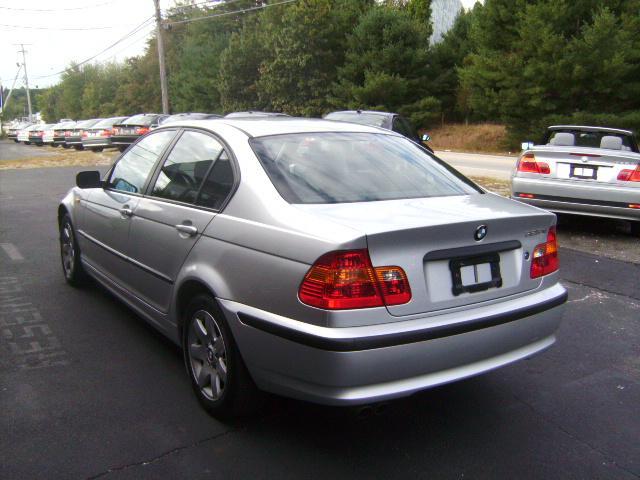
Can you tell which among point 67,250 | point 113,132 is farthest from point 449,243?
point 113,132

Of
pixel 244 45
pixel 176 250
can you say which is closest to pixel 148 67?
pixel 244 45

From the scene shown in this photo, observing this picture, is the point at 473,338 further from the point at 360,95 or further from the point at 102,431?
the point at 360,95

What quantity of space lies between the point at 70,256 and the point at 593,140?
7.08 m

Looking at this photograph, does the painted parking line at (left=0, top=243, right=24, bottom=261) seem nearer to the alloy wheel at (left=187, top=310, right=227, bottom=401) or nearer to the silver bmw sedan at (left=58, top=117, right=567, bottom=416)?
the silver bmw sedan at (left=58, top=117, right=567, bottom=416)

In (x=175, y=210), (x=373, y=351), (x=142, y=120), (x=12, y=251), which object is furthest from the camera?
(x=142, y=120)

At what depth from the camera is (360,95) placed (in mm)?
33906

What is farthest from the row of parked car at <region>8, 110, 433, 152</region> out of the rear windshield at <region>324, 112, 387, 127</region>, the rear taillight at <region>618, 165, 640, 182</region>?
the rear taillight at <region>618, 165, 640, 182</region>

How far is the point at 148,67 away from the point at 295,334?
73474 millimetres

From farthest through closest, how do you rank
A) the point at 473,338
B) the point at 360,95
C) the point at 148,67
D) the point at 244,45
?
the point at 148,67
the point at 244,45
the point at 360,95
the point at 473,338

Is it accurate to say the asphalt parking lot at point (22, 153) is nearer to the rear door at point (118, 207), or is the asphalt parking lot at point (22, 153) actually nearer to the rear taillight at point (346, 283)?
the rear door at point (118, 207)

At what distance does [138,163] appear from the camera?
439 cm

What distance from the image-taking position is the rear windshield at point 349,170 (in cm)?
315

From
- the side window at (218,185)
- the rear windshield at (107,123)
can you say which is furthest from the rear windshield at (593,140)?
the rear windshield at (107,123)

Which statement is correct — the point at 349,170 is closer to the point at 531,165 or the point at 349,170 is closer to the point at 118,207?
the point at 118,207
